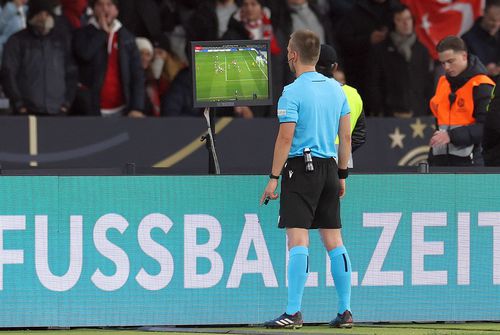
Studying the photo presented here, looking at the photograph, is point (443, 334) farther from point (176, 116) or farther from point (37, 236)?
point (176, 116)

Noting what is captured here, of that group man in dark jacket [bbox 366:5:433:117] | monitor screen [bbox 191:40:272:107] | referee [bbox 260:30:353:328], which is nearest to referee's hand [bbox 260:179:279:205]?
referee [bbox 260:30:353:328]

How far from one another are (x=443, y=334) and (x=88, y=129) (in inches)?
273

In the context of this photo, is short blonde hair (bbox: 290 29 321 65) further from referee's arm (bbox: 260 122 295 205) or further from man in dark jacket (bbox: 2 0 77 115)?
man in dark jacket (bbox: 2 0 77 115)

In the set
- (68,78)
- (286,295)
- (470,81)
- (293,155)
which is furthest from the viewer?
(68,78)

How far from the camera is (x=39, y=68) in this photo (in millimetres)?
15602

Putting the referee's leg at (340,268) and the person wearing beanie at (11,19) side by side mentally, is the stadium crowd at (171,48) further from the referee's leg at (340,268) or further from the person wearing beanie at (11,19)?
the referee's leg at (340,268)

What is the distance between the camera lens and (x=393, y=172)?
1092 centimetres

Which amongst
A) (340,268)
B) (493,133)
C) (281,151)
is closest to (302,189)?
(281,151)

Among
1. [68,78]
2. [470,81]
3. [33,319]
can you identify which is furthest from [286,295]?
[68,78]

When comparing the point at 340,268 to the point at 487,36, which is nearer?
the point at 340,268

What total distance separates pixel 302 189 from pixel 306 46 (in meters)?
0.93

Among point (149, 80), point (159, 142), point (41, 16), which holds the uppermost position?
point (41, 16)

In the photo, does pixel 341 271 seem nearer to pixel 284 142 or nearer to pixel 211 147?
pixel 284 142

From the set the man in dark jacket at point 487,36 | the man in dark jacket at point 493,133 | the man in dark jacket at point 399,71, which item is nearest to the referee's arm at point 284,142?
the man in dark jacket at point 493,133
